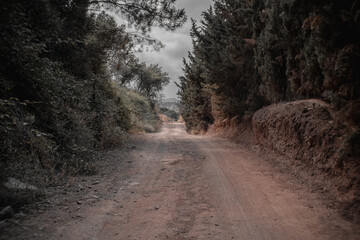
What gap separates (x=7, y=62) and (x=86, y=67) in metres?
4.33

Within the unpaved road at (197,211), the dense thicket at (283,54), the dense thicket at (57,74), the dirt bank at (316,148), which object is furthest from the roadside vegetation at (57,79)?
the dirt bank at (316,148)

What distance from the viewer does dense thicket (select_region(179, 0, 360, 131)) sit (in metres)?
3.54

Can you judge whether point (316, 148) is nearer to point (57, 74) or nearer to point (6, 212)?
point (6, 212)

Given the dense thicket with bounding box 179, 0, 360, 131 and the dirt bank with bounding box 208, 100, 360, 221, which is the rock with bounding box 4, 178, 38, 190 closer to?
the dirt bank with bounding box 208, 100, 360, 221

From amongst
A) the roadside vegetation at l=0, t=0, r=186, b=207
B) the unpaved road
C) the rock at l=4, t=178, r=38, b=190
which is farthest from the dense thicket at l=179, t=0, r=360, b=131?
the rock at l=4, t=178, r=38, b=190

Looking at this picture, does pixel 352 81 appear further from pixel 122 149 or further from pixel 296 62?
pixel 122 149

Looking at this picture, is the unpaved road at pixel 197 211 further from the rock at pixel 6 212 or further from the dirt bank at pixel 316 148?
the dirt bank at pixel 316 148

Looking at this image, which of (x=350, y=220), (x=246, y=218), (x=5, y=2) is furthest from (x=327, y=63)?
(x=5, y=2)

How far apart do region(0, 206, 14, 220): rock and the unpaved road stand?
0.21 metres

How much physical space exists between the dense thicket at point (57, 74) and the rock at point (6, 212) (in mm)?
492

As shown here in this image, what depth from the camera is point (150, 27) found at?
1010cm

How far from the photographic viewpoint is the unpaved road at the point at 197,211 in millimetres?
3109

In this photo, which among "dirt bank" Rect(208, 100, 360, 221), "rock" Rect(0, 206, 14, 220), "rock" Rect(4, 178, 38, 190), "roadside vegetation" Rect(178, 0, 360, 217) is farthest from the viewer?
"dirt bank" Rect(208, 100, 360, 221)

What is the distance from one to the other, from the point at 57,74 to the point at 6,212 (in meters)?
4.17
